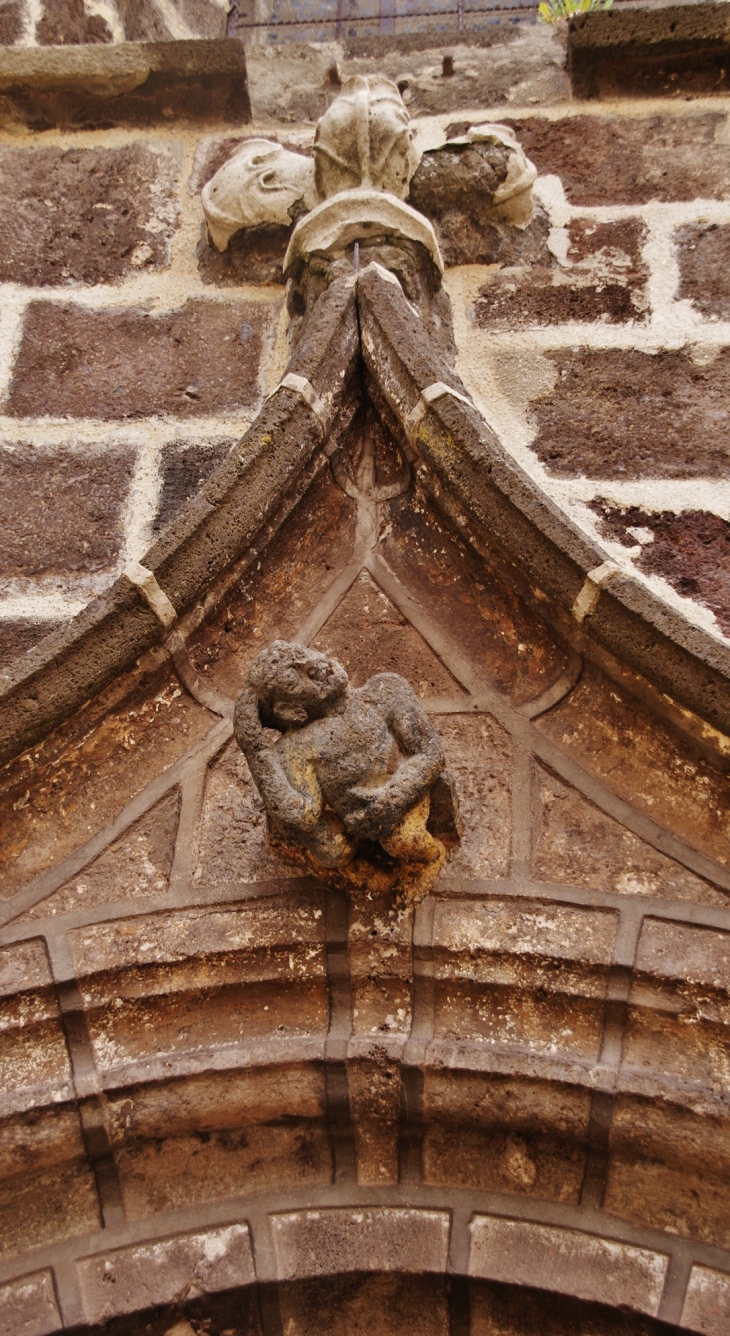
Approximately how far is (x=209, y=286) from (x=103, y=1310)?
2.61 m

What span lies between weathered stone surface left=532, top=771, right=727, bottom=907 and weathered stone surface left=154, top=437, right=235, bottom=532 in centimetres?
116

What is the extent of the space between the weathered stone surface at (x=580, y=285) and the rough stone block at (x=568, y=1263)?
2.23 m

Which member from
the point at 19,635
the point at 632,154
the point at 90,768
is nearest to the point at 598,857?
the point at 90,768

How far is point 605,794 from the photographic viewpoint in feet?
7.30

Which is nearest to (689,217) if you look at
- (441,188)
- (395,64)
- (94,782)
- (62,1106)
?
(441,188)

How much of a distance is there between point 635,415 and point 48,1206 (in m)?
2.17

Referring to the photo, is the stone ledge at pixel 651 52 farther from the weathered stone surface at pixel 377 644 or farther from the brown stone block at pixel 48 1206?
the brown stone block at pixel 48 1206

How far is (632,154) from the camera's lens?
3.53m

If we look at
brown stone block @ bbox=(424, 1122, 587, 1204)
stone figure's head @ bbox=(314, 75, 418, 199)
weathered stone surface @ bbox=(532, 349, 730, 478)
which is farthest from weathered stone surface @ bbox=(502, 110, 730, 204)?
brown stone block @ bbox=(424, 1122, 587, 1204)

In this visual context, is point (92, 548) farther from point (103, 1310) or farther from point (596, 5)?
point (596, 5)

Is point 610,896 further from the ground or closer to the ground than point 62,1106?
further from the ground

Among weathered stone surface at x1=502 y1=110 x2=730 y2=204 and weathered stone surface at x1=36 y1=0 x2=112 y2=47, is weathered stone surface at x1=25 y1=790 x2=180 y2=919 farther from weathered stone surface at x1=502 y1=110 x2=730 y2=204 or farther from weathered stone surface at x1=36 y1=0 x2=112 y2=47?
weathered stone surface at x1=36 y1=0 x2=112 y2=47

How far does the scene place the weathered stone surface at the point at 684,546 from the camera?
2.43m

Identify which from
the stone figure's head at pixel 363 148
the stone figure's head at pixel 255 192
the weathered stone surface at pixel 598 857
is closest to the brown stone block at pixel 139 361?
the stone figure's head at pixel 255 192
